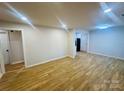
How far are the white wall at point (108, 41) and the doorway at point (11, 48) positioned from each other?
5.48 metres

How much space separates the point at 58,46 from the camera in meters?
5.37

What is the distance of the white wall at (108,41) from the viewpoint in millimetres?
4941

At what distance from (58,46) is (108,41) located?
349 centimetres

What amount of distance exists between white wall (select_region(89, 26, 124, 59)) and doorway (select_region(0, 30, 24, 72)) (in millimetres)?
5478

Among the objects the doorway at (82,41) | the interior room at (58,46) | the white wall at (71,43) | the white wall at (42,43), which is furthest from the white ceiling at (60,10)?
the doorway at (82,41)

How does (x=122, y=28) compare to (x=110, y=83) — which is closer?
(x=110, y=83)

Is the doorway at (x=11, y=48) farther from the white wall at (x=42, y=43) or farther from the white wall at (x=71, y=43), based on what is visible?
the white wall at (x=71, y=43)

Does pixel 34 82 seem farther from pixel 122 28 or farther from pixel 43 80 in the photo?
pixel 122 28

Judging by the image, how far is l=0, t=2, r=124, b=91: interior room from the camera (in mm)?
2104

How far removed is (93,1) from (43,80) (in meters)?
2.74

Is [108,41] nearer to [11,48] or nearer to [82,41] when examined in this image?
[82,41]

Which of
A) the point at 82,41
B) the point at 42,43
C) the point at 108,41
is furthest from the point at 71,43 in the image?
the point at 82,41

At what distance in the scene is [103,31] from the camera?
229 inches

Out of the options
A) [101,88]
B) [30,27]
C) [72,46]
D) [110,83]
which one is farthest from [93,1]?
[72,46]
